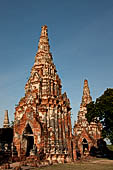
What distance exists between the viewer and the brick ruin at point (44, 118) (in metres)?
19.0

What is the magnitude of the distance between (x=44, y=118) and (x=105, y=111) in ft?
27.1

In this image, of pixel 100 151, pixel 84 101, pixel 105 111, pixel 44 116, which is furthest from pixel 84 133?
pixel 44 116

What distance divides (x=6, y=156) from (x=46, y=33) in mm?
17898

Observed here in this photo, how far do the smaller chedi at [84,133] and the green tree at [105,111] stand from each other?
7.03 meters

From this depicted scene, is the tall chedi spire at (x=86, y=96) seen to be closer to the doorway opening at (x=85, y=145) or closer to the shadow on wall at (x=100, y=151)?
the doorway opening at (x=85, y=145)

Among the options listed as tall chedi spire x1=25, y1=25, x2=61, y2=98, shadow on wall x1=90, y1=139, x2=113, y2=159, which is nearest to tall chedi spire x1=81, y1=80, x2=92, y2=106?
shadow on wall x1=90, y1=139, x2=113, y2=159

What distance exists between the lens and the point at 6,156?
55.4 ft

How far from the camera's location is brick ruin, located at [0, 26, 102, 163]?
746 inches

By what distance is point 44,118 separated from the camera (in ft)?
68.4

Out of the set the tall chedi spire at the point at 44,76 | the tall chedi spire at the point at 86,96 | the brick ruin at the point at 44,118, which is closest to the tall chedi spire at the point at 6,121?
the brick ruin at the point at 44,118

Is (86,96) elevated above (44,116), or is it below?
above

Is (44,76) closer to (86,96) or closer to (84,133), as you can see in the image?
(84,133)

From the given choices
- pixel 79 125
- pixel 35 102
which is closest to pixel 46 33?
pixel 35 102

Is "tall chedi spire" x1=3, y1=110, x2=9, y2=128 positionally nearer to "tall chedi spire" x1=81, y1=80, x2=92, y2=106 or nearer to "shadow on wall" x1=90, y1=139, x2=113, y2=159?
"shadow on wall" x1=90, y1=139, x2=113, y2=159
